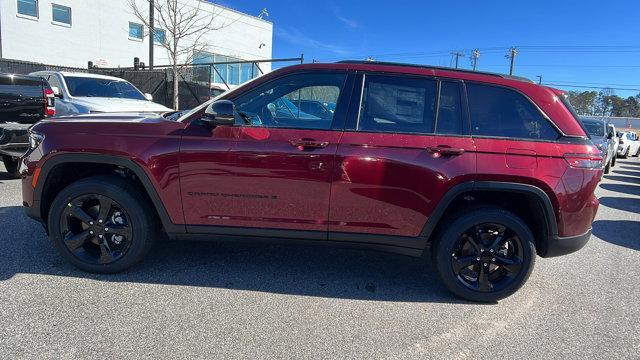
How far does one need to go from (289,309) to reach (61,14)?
91.8 feet

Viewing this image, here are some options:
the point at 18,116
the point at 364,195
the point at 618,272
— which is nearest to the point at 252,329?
the point at 364,195

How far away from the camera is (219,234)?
358 cm

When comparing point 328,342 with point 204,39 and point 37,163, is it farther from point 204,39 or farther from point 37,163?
point 204,39

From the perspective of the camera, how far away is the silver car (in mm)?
8438

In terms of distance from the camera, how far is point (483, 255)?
357cm

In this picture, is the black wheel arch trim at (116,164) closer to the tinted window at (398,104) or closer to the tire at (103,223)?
the tire at (103,223)

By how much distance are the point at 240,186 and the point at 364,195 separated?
99 centimetres

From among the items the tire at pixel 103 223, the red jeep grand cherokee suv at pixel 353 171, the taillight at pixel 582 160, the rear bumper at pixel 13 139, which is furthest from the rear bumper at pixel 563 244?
the rear bumper at pixel 13 139

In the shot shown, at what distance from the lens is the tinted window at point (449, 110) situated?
3455 mm

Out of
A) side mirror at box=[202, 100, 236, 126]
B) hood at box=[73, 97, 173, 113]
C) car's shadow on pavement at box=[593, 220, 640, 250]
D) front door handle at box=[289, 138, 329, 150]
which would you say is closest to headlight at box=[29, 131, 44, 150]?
side mirror at box=[202, 100, 236, 126]

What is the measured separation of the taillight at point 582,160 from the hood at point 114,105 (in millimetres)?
6821

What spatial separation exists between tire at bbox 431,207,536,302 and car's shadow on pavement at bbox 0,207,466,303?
20 cm

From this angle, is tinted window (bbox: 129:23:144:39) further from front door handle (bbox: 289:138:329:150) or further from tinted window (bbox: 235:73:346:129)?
front door handle (bbox: 289:138:329:150)

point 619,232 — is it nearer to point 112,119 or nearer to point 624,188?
point 624,188
